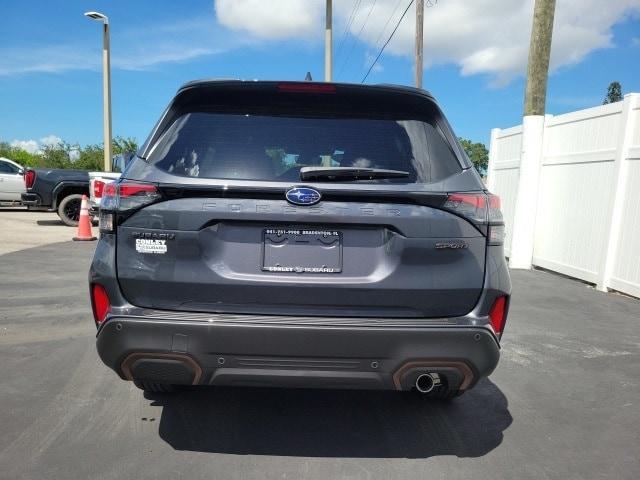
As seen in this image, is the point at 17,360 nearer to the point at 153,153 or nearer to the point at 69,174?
the point at 153,153

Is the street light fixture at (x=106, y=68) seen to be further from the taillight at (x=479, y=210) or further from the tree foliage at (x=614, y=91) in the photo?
the tree foliage at (x=614, y=91)

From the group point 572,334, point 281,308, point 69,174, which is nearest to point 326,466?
point 281,308

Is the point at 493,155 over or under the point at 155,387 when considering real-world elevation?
over

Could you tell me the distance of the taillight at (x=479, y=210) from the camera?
97.3 inches

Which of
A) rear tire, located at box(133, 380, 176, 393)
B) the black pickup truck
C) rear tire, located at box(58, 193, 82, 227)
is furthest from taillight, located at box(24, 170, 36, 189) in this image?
rear tire, located at box(133, 380, 176, 393)

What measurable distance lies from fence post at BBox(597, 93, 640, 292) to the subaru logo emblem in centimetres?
646

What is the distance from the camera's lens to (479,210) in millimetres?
2508

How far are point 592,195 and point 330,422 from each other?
6490 millimetres

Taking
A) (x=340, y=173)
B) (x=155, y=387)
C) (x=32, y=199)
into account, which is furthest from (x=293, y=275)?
(x=32, y=199)

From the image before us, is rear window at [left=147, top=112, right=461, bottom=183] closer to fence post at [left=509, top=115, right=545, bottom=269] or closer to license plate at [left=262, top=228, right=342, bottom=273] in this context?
license plate at [left=262, top=228, right=342, bottom=273]

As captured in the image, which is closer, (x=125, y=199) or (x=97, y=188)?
(x=125, y=199)

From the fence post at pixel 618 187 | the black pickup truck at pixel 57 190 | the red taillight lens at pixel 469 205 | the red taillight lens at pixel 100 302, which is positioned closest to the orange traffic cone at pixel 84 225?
Answer: the black pickup truck at pixel 57 190

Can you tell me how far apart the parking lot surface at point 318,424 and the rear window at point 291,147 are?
1460mm

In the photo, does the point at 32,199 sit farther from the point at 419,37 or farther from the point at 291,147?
the point at 291,147
